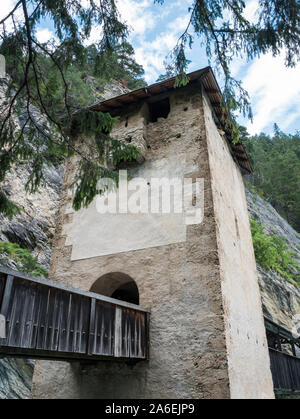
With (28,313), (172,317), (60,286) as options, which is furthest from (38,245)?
(28,313)

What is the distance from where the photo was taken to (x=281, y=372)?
33.4ft

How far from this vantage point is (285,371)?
10523 mm

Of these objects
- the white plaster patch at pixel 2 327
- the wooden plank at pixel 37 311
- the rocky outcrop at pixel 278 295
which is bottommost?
the white plaster patch at pixel 2 327

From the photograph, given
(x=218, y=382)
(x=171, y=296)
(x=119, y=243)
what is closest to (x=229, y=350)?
(x=218, y=382)

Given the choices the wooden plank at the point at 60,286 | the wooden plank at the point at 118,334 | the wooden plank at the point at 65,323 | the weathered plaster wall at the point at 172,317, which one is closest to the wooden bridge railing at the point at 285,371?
the weathered plaster wall at the point at 172,317

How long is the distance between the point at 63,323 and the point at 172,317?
2.30m

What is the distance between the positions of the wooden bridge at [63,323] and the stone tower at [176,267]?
2.09 feet

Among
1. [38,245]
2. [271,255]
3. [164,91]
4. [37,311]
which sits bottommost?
[37,311]

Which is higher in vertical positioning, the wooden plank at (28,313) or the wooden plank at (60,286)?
the wooden plank at (60,286)

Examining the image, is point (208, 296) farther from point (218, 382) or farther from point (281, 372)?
point (281, 372)

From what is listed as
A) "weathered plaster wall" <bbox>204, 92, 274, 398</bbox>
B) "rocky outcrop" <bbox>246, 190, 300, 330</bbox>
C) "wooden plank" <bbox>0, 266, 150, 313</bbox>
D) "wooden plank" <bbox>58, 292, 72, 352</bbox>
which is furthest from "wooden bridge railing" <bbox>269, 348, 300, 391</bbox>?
"wooden plank" <bbox>58, 292, 72, 352</bbox>

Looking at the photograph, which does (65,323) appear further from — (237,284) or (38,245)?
(38,245)

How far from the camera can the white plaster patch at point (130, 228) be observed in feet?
24.2

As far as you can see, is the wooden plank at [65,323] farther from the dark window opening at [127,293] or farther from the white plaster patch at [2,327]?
the dark window opening at [127,293]
